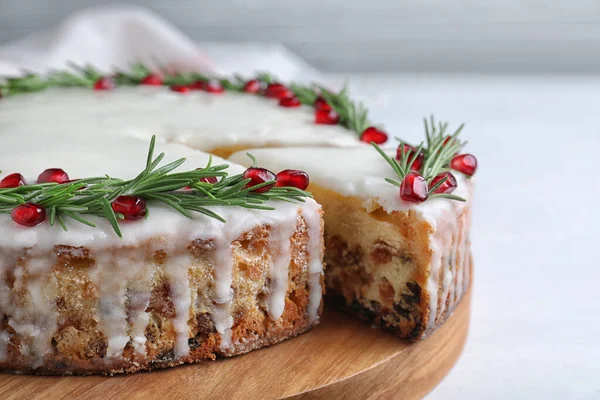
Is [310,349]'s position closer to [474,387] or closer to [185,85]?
[474,387]

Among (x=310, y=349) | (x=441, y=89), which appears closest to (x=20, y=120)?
(x=310, y=349)

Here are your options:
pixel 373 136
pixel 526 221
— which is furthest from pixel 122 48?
pixel 526 221

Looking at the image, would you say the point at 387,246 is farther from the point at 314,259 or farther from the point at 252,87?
the point at 252,87

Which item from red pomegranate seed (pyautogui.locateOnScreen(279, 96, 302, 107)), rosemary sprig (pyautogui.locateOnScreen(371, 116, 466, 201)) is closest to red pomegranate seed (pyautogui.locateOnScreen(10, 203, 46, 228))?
rosemary sprig (pyautogui.locateOnScreen(371, 116, 466, 201))

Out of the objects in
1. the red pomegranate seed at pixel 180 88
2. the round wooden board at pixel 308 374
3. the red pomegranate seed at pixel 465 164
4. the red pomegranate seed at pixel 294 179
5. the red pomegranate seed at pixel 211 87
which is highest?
the red pomegranate seed at pixel 211 87

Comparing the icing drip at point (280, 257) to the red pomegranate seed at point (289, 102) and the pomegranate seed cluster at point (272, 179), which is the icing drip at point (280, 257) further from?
the red pomegranate seed at point (289, 102)

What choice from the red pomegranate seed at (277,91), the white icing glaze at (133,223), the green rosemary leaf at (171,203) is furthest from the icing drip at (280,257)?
the red pomegranate seed at (277,91)
